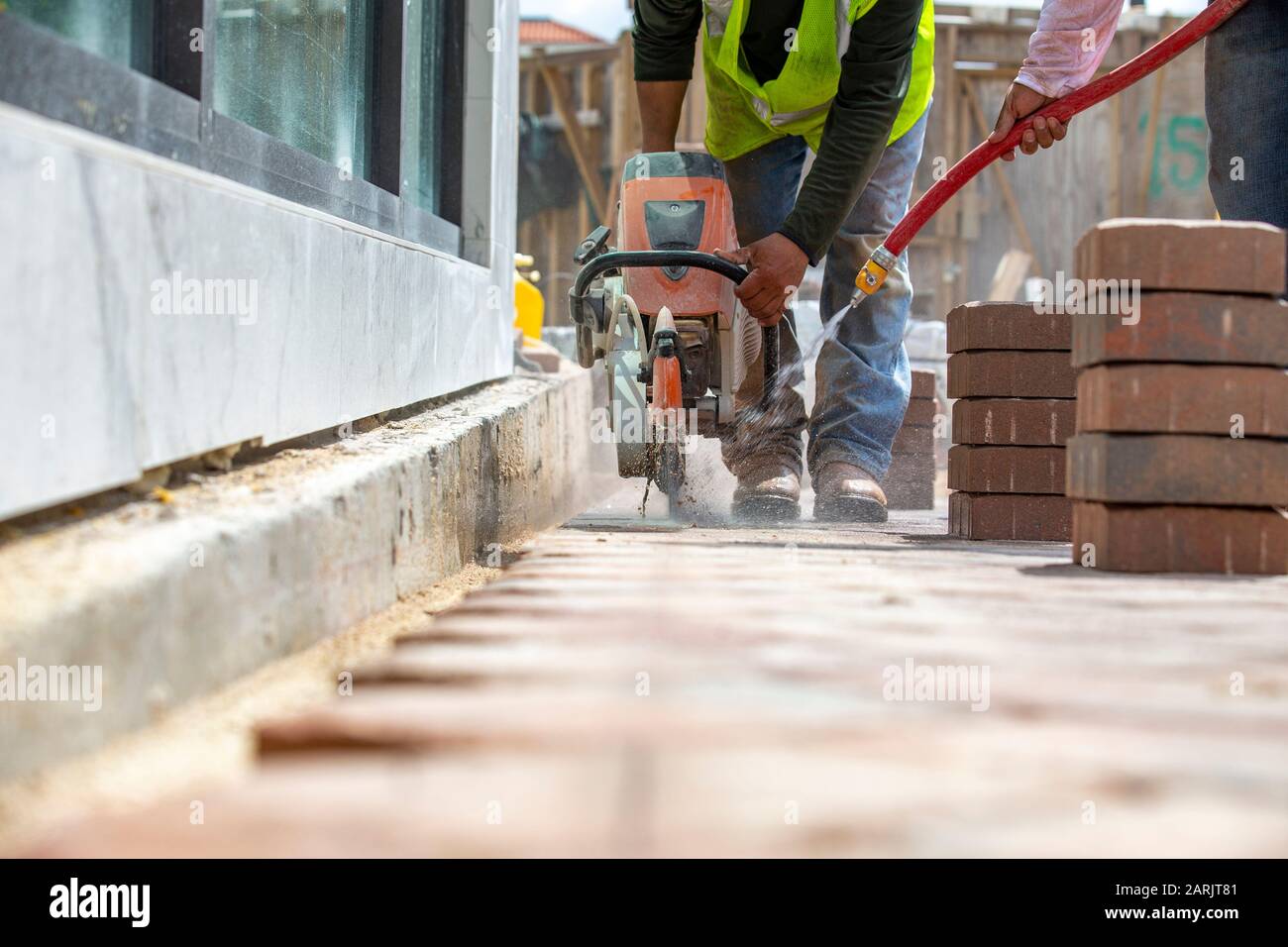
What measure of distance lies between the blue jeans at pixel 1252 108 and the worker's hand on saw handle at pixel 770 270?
4.40 ft

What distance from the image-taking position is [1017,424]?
4.31m

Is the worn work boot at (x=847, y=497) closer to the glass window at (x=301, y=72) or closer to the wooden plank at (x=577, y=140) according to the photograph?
the glass window at (x=301, y=72)

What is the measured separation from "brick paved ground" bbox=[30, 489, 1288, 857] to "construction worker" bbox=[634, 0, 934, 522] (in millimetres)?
2203

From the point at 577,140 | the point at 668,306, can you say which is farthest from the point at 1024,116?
the point at 577,140

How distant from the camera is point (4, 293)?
176 cm

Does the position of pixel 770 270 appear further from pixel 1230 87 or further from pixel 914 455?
pixel 914 455

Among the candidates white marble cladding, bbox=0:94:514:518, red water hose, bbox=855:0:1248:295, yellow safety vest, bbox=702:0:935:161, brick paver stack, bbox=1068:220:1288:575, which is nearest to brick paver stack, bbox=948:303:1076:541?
red water hose, bbox=855:0:1248:295

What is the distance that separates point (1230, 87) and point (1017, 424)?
1199mm

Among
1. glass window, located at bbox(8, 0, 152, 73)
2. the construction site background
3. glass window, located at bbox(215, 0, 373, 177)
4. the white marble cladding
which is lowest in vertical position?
the white marble cladding

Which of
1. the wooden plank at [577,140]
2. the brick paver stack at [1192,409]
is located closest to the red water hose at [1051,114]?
the brick paver stack at [1192,409]

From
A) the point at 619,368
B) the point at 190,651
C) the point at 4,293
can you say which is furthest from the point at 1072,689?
the point at 619,368

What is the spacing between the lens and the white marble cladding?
5.94ft

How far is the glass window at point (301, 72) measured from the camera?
3.16 m

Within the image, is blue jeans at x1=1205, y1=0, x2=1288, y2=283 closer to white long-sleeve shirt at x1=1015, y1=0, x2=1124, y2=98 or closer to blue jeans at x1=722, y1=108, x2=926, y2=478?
white long-sleeve shirt at x1=1015, y1=0, x2=1124, y2=98
